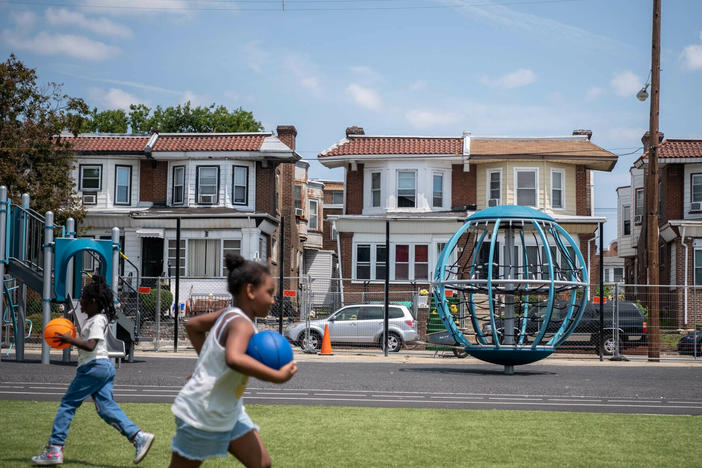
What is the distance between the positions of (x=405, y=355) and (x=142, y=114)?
133 feet

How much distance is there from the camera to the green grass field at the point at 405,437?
8180mm

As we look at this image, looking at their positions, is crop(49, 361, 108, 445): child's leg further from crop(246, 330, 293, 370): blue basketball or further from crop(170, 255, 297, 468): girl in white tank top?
crop(246, 330, 293, 370): blue basketball

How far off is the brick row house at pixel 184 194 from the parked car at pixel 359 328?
40.2ft

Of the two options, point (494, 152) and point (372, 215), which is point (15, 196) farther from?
point (494, 152)

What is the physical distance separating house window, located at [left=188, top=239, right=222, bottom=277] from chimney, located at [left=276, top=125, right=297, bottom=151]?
6.82m

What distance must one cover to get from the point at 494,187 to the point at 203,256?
13.5 m

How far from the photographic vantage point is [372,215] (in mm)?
39594

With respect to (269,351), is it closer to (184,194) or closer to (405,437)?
(405,437)

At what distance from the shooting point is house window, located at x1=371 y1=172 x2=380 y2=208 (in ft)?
132

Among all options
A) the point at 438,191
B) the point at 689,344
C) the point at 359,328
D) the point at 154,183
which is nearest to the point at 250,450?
the point at 359,328

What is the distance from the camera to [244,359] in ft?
16.5

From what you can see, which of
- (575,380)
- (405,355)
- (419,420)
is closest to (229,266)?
(419,420)

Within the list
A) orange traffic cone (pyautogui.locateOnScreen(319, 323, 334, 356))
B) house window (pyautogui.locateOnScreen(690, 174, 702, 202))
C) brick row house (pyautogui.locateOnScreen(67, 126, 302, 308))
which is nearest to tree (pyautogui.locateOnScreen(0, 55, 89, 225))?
brick row house (pyautogui.locateOnScreen(67, 126, 302, 308))

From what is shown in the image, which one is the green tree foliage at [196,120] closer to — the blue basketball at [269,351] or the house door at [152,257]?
the house door at [152,257]
